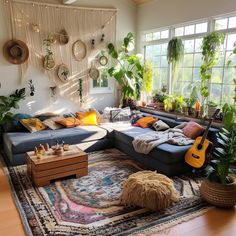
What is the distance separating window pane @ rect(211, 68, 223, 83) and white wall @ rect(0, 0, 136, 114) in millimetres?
2356

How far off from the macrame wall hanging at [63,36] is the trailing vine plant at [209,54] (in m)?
2.31

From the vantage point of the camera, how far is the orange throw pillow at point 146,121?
4617 mm

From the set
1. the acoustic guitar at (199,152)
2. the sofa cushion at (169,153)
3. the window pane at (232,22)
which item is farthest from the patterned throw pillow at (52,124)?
the window pane at (232,22)

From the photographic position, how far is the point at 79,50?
16.8 feet

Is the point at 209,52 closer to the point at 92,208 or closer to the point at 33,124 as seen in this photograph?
the point at 92,208

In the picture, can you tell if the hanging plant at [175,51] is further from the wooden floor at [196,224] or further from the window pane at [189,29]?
the wooden floor at [196,224]

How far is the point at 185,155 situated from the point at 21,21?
3.75 m

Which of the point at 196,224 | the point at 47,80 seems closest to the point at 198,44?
the point at 47,80

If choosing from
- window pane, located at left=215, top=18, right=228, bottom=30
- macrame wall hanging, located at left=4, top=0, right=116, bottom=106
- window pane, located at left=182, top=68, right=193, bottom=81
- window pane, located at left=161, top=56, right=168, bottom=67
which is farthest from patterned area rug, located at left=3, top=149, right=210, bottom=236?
window pane, located at left=161, top=56, right=168, bottom=67

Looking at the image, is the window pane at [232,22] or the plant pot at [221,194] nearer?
the plant pot at [221,194]

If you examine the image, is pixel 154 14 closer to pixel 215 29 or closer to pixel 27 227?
pixel 215 29

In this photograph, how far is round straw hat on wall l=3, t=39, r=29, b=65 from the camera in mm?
4430

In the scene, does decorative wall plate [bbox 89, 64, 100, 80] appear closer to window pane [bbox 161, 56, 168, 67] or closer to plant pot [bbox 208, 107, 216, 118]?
window pane [bbox 161, 56, 168, 67]

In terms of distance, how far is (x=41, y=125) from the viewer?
4.41m
